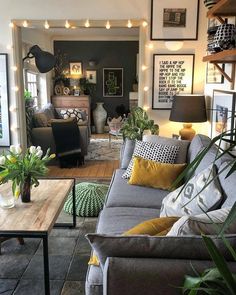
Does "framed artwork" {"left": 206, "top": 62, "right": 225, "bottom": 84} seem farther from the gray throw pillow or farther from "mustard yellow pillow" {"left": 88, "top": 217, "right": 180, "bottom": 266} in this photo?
the gray throw pillow

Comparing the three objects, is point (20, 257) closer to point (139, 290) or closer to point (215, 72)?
point (139, 290)

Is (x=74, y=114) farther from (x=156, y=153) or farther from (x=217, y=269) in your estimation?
(x=217, y=269)

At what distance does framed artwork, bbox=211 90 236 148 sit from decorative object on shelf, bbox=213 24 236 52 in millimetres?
384

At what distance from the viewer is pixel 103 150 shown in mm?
6875

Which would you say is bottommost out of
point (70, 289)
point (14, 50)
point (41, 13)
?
point (70, 289)

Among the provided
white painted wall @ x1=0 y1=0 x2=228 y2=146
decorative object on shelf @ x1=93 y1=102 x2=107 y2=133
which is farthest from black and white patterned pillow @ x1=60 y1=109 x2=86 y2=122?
white painted wall @ x1=0 y1=0 x2=228 y2=146

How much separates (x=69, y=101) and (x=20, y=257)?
632 centimetres

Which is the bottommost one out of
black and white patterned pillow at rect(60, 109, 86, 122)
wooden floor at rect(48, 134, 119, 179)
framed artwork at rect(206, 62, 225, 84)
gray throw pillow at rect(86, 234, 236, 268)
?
wooden floor at rect(48, 134, 119, 179)

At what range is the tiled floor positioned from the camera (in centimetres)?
229

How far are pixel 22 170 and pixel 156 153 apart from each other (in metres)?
1.27

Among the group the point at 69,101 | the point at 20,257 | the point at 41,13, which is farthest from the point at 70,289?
the point at 69,101

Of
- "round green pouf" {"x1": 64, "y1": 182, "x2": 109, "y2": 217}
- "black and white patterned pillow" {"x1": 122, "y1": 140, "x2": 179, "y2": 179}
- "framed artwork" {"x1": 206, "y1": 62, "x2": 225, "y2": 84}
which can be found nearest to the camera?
"black and white patterned pillow" {"x1": 122, "y1": 140, "x2": 179, "y2": 179}

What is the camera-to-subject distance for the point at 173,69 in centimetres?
444

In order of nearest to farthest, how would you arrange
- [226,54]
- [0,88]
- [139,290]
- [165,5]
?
[139,290] < [226,54] < [165,5] < [0,88]
